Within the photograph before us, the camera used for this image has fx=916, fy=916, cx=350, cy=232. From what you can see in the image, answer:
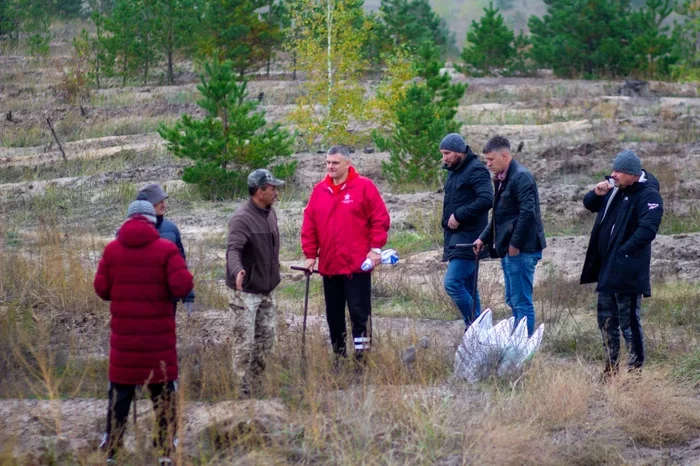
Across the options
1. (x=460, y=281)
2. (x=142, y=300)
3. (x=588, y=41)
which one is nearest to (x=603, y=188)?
(x=460, y=281)

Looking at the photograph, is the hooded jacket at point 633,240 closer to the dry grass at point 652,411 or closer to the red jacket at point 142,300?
the dry grass at point 652,411

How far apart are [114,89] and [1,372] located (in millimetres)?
24865

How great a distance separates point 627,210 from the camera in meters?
6.66

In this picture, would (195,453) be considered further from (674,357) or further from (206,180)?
(206,180)

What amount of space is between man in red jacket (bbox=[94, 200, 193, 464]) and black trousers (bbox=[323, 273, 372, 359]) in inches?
70.2

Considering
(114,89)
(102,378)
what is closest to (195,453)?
(102,378)

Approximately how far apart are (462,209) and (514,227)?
51 centimetres

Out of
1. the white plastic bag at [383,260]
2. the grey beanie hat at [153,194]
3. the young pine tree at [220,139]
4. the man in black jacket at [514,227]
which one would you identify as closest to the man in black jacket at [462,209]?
the man in black jacket at [514,227]

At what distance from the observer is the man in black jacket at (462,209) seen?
7438 millimetres

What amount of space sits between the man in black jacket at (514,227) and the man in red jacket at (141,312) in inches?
114

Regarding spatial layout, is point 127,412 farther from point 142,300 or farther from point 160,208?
point 160,208

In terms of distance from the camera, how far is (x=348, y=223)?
670cm

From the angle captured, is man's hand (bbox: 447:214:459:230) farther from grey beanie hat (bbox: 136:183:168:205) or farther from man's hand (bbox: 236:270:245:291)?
grey beanie hat (bbox: 136:183:168:205)

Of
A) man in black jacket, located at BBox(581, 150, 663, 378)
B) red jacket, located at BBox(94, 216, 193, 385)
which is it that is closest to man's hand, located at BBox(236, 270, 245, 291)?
red jacket, located at BBox(94, 216, 193, 385)
